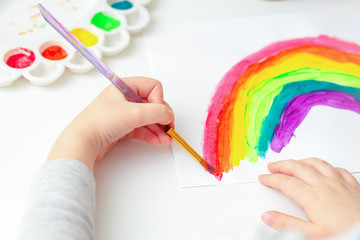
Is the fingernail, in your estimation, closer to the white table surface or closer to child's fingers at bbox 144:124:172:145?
the white table surface

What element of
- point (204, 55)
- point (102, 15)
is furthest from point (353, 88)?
point (102, 15)

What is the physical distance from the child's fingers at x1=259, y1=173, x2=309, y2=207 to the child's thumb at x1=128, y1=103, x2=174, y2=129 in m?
0.21

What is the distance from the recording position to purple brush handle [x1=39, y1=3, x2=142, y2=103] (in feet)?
2.04

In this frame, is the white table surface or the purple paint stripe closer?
the white table surface

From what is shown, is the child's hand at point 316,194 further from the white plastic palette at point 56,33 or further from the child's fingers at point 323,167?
the white plastic palette at point 56,33

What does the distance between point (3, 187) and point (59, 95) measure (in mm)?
216

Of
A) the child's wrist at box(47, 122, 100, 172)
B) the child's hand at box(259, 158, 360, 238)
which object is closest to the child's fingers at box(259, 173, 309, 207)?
the child's hand at box(259, 158, 360, 238)

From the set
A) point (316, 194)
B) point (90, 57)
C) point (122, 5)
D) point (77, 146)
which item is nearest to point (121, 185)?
point (77, 146)

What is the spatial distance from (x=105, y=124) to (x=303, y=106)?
399mm

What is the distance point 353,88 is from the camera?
85 centimetres

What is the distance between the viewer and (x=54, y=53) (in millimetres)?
874

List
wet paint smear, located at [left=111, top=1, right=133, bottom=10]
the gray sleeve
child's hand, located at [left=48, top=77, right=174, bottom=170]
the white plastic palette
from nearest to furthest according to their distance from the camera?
the gray sleeve, child's hand, located at [left=48, top=77, right=174, bottom=170], the white plastic palette, wet paint smear, located at [left=111, top=1, right=133, bottom=10]

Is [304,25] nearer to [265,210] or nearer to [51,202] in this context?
[265,210]

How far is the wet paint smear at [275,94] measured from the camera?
777 millimetres
